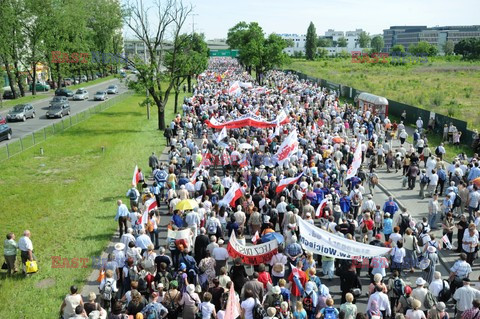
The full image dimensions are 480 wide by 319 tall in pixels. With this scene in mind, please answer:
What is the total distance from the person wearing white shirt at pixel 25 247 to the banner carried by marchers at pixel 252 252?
18.8 ft

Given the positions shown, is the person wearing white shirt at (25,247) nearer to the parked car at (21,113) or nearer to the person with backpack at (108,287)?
the person with backpack at (108,287)

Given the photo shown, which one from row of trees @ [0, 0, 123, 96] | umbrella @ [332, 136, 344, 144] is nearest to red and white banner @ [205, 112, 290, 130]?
umbrella @ [332, 136, 344, 144]

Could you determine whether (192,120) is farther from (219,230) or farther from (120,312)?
(120,312)

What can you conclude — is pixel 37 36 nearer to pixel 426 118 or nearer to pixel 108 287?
pixel 426 118

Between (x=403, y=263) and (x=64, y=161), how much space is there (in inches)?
816

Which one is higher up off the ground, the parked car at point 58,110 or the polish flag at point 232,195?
the parked car at point 58,110

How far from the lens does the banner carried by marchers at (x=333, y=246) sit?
1045cm

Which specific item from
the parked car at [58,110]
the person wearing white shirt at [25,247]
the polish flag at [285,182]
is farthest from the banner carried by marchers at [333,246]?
the parked car at [58,110]

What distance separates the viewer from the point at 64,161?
26.4 meters

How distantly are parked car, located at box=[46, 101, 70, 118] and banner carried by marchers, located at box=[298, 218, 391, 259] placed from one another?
36.1 metres

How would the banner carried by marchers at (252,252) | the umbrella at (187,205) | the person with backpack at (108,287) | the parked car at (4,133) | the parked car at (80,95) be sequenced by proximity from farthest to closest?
1. the parked car at (80,95)
2. the parked car at (4,133)
3. the umbrella at (187,205)
4. the banner carried by marchers at (252,252)
5. the person with backpack at (108,287)

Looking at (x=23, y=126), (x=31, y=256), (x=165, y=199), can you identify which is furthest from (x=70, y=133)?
(x=31, y=256)

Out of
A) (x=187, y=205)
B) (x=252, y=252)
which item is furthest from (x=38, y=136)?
(x=252, y=252)

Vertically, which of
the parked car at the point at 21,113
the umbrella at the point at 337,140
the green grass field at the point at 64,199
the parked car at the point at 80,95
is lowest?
the green grass field at the point at 64,199
